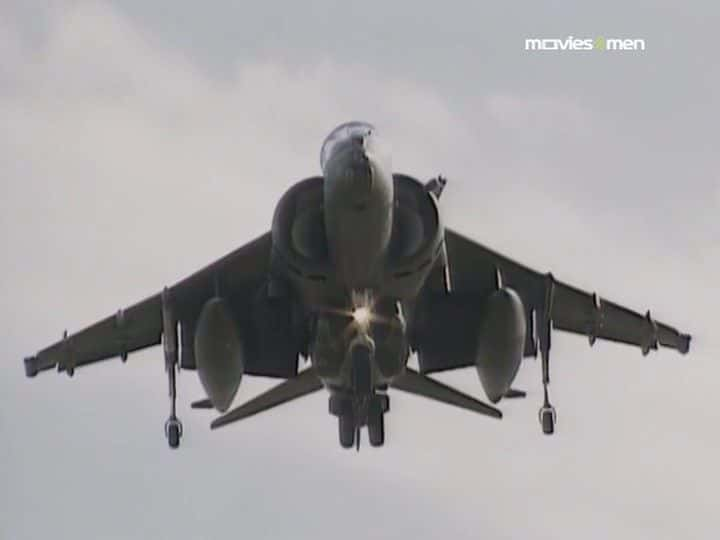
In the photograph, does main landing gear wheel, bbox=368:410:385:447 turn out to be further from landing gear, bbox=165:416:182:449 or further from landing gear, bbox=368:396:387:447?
landing gear, bbox=165:416:182:449

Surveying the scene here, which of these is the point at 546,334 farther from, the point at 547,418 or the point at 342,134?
the point at 342,134

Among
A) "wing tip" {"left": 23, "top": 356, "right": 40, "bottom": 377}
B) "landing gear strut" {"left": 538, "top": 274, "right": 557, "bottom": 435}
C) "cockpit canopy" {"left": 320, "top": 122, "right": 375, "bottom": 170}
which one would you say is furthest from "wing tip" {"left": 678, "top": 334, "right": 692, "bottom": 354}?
"wing tip" {"left": 23, "top": 356, "right": 40, "bottom": 377}

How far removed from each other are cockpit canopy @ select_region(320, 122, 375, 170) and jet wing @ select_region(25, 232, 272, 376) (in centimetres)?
230

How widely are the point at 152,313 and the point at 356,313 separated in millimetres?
3876

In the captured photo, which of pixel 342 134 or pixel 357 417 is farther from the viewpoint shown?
pixel 357 417

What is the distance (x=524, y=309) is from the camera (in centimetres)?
2059

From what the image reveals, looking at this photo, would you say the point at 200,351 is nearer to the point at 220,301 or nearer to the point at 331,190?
the point at 220,301

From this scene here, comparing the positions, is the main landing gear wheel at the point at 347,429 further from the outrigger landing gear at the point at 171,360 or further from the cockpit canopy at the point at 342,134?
the cockpit canopy at the point at 342,134

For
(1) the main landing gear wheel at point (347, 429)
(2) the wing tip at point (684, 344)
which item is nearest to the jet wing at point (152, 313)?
(1) the main landing gear wheel at point (347, 429)

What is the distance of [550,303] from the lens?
822 inches

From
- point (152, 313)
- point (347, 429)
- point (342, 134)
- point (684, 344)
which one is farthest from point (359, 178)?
point (684, 344)

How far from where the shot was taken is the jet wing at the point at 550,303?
67.2 ft

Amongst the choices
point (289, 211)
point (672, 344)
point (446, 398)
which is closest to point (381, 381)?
point (446, 398)

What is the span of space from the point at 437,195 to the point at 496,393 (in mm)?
2953
